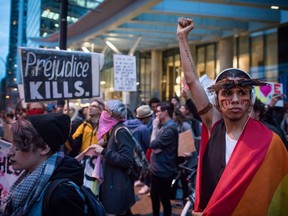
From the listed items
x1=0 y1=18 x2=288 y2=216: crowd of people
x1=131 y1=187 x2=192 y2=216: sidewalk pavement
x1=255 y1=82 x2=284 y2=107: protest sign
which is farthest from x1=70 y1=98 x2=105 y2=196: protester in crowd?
x1=255 y1=82 x2=284 y2=107: protest sign

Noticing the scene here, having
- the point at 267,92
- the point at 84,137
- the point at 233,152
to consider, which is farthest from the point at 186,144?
the point at 267,92

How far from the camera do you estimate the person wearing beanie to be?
5.65 feet

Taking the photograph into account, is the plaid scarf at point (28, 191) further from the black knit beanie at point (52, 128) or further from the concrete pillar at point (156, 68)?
the concrete pillar at point (156, 68)

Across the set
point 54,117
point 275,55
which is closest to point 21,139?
point 54,117

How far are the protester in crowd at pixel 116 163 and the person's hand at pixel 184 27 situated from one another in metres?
1.74

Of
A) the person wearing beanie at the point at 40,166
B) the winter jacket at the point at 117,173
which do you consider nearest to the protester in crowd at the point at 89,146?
the winter jacket at the point at 117,173

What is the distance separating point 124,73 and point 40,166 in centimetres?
697

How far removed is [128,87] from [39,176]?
6917 mm

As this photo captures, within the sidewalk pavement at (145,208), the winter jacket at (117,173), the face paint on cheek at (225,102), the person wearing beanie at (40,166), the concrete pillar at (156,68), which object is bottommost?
the sidewalk pavement at (145,208)

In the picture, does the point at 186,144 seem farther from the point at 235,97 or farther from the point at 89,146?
the point at 235,97

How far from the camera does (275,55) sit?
17797mm

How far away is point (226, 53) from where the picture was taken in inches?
792

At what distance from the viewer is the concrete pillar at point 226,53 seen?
2011cm

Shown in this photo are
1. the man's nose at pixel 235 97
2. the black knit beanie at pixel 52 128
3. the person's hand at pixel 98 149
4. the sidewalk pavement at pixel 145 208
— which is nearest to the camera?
the black knit beanie at pixel 52 128
